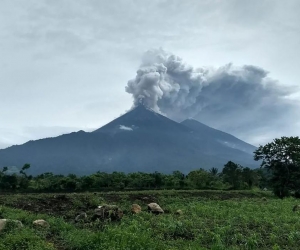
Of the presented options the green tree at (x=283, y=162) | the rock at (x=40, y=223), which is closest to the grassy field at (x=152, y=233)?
the rock at (x=40, y=223)

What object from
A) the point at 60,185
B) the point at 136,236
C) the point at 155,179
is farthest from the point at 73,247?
the point at 155,179

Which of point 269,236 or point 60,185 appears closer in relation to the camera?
point 269,236

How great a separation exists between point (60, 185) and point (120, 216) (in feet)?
126

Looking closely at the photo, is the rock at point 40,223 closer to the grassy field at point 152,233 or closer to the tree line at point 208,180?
the grassy field at point 152,233

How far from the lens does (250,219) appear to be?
733 inches

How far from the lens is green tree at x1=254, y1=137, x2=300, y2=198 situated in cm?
4694

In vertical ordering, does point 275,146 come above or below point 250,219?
above

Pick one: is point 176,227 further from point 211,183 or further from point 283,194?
point 211,183

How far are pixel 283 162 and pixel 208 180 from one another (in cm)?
1598

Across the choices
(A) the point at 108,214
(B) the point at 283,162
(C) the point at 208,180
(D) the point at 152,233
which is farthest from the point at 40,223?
(C) the point at 208,180

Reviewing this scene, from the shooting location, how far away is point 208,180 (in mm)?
61562

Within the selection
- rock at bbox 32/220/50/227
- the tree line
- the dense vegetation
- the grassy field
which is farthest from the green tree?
rock at bbox 32/220/50/227

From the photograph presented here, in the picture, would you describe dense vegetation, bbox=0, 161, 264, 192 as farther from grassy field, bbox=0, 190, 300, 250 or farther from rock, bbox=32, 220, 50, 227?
rock, bbox=32, 220, 50, 227

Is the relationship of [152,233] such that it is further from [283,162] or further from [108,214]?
[283,162]
